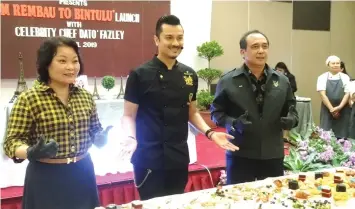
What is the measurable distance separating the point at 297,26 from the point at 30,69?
4.54m

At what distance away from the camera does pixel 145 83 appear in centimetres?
188

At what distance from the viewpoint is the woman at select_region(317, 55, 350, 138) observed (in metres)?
4.69

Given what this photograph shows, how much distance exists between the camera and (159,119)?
1.88 m

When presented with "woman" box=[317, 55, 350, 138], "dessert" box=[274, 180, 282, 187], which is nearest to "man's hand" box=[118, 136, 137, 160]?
"dessert" box=[274, 180, 282, 187]

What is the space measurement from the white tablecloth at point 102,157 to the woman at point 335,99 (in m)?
2.13

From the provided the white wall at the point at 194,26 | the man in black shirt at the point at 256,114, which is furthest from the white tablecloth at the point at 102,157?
the white wall at the point at 194,26

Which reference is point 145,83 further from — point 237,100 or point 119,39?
point 119,39

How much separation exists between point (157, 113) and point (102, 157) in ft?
4.53

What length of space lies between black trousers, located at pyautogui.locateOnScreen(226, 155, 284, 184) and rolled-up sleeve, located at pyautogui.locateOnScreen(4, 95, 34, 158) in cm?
112

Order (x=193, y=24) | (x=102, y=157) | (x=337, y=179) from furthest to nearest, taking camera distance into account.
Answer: (x=193, y=24) → (x=102, y=157) → (x=337, y=179)

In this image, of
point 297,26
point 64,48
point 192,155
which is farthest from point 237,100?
point 297,26

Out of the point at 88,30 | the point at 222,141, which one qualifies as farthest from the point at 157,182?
the point at 88,30

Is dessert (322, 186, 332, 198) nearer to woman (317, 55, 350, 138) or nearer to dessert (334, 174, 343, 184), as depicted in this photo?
dessert (334, 174, 343, 184)

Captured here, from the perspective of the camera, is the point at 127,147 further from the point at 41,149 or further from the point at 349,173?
the point at 349,173
